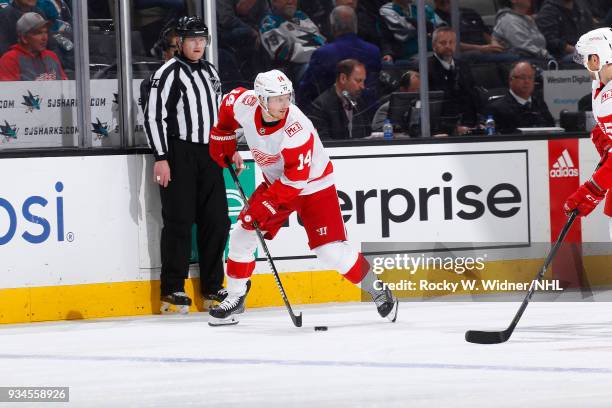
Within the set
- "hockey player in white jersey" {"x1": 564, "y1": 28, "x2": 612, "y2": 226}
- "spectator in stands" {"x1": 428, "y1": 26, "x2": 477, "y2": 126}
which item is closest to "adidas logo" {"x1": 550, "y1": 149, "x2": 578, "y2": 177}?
"spectator in stands" {"x1": 428, "y1": 26, "x2": 477, "y2": 126}

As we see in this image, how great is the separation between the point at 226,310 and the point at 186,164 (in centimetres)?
93

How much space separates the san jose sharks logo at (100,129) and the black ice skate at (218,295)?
103 centimetres

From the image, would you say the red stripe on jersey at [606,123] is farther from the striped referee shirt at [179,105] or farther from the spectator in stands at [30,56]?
the spectator in stands at [30,56]

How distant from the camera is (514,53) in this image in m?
8.55

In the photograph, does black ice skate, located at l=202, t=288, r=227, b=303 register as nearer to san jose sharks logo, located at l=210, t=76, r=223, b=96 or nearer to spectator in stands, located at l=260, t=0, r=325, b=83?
san jose sharks logo, located at l=210, t=76, r=223, b=96

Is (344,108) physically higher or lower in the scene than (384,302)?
higher

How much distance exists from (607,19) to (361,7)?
1.67 meters

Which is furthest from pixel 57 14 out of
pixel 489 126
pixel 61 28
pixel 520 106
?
pixel 520 106

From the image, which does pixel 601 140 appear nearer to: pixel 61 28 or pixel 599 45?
pixel 599 45

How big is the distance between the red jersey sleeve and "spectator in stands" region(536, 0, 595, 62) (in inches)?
98.4

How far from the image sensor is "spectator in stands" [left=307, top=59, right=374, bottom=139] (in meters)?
8.05

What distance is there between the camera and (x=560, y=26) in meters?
8.64

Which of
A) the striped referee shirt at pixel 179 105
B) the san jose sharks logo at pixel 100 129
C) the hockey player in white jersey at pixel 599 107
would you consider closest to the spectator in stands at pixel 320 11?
the striped referee shirt at pixel 179 105

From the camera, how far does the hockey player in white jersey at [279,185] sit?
6555 millimetres
